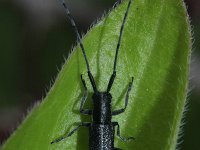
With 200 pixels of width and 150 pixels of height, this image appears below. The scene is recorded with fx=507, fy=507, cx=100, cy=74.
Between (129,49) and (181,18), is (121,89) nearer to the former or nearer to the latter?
(129,49)

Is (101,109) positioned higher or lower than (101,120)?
higher

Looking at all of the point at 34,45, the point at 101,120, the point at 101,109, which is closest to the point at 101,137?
the point at 101,120

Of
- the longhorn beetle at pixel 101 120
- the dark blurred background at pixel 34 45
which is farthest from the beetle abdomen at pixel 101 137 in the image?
the dark blurred background at pixel 34 45

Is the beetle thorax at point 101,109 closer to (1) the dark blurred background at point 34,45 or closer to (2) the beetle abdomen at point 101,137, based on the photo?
(2) the beetle abdomen at point 101,137

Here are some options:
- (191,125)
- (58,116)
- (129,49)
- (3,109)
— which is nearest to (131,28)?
(129,49)

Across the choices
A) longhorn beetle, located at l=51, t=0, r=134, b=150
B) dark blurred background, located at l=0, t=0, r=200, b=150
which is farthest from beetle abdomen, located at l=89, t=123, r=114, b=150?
dark blurred background, located at l=0, t=0, r=200, b=150

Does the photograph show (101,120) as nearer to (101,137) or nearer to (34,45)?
(101,137)
